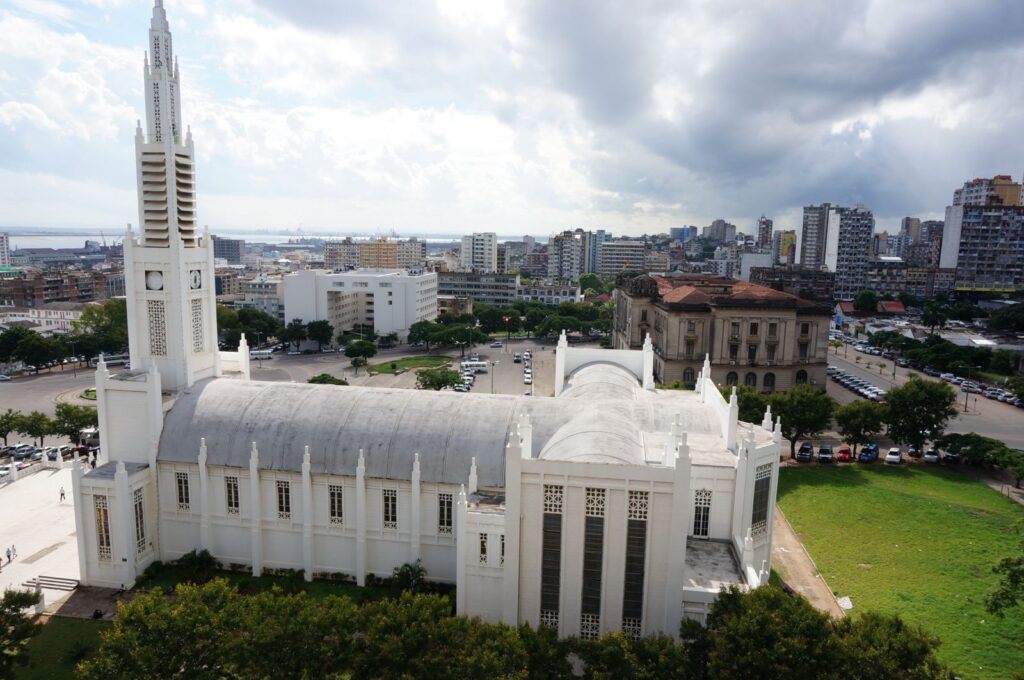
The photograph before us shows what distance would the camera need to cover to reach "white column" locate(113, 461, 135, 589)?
37188 mm

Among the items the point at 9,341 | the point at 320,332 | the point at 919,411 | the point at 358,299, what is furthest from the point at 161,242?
the point at 358,299

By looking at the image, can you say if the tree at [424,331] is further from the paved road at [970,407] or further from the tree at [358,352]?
the paved road at [970,407]

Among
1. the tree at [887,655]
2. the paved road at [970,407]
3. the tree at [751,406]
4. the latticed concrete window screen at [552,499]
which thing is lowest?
the paved road at [970,407]

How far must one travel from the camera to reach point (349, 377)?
325ft

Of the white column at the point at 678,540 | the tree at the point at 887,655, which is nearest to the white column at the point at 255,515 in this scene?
the white column at the point at 678,540

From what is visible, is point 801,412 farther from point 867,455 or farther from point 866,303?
point 866,303

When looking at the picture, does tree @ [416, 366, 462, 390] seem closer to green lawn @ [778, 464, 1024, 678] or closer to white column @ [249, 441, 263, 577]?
green lawn @ [778, 464, 1024, 678]

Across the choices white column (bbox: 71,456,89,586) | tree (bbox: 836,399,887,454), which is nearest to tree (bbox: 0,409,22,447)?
white column (bbox: 71,456,89,586)

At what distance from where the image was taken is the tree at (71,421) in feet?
196

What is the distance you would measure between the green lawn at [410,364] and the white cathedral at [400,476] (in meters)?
57.7

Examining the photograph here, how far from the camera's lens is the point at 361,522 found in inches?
1468

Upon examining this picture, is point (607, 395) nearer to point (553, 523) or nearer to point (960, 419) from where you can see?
point (553, 523)

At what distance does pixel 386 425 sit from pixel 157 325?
55.9ft

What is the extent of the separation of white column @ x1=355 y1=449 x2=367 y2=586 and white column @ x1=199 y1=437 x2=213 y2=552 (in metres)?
9.06
